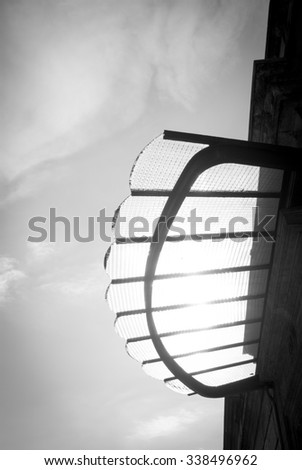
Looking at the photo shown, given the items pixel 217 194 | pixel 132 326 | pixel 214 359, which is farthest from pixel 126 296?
pixel 214 359

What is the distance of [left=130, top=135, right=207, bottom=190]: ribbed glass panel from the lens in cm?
444

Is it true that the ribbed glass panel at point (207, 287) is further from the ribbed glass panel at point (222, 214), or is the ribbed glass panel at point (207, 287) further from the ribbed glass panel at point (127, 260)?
the ribbed glass panel at point (222, 214)

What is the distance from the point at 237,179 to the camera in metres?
5.34

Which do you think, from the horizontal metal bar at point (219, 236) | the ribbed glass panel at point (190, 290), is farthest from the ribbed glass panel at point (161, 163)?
the ribbed glass panel at point (190, 290)

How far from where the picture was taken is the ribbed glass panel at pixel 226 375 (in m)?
8.09

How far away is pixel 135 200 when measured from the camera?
501cm

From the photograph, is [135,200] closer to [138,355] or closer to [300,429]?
[138,355]

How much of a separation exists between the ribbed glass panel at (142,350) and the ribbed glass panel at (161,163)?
4064 millimetres

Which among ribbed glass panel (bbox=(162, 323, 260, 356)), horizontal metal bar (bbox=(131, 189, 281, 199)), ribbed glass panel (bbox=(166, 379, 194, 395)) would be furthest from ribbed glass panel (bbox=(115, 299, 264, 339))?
horizontal metal bar (bbox=(131, 189, 281, 199))

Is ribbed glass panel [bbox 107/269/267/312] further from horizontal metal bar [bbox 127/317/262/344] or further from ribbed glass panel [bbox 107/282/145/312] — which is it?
horizontal metal bar [bbox 127/317/262/344]

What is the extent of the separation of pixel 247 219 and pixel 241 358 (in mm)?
4554

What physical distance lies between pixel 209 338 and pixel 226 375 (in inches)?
70.7

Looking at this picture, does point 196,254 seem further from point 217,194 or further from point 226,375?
point 226,375

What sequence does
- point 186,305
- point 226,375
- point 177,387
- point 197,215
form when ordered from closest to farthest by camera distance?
point 197,215, point 186,305, point 177,387, point 226,375
